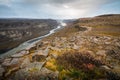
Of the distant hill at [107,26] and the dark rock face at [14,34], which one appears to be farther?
the dark rock face at [14,34]

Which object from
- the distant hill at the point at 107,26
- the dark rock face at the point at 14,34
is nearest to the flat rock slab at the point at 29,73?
the distant hill at the point at 107,26

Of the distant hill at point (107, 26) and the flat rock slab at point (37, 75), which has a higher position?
the distant hill at point (107, 26)

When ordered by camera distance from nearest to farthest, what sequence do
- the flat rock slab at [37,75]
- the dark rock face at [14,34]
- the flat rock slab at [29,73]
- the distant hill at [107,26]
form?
the flat rock slab at [37,75]
the flat rock slab at [29,73]
the distant hill at [107,26]
the dark rock face at [14,34]

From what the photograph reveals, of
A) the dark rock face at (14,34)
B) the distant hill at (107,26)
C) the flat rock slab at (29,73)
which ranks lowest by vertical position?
the dark rock face at (14,34)

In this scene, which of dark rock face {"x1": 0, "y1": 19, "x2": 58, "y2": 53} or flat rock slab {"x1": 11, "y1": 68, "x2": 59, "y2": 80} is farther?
dark rock face {"x1": 0, "y1": 19, "x2": 58, "y2": 53}

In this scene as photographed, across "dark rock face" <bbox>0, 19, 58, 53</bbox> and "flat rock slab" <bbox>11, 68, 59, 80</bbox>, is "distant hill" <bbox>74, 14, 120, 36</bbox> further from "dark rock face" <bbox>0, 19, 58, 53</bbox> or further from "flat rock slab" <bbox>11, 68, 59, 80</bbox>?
"dark rock face" <bbox>0, 19, 58, 53</bbox>

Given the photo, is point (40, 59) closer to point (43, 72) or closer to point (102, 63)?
point (43, 72)

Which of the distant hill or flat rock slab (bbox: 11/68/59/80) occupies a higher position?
the distant hill

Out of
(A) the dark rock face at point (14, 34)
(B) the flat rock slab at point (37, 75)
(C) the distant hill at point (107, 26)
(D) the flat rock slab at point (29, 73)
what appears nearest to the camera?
(B) the flat rock slab at point (37, 75)

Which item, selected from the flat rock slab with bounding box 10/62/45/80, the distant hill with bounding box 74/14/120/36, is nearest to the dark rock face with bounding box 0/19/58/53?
the distant hill with bounding box 74/14/120/36

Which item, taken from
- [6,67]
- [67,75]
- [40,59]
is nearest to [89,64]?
[67,75]

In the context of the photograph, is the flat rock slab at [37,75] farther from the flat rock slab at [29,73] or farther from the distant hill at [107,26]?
the distant hill at [107,26]
